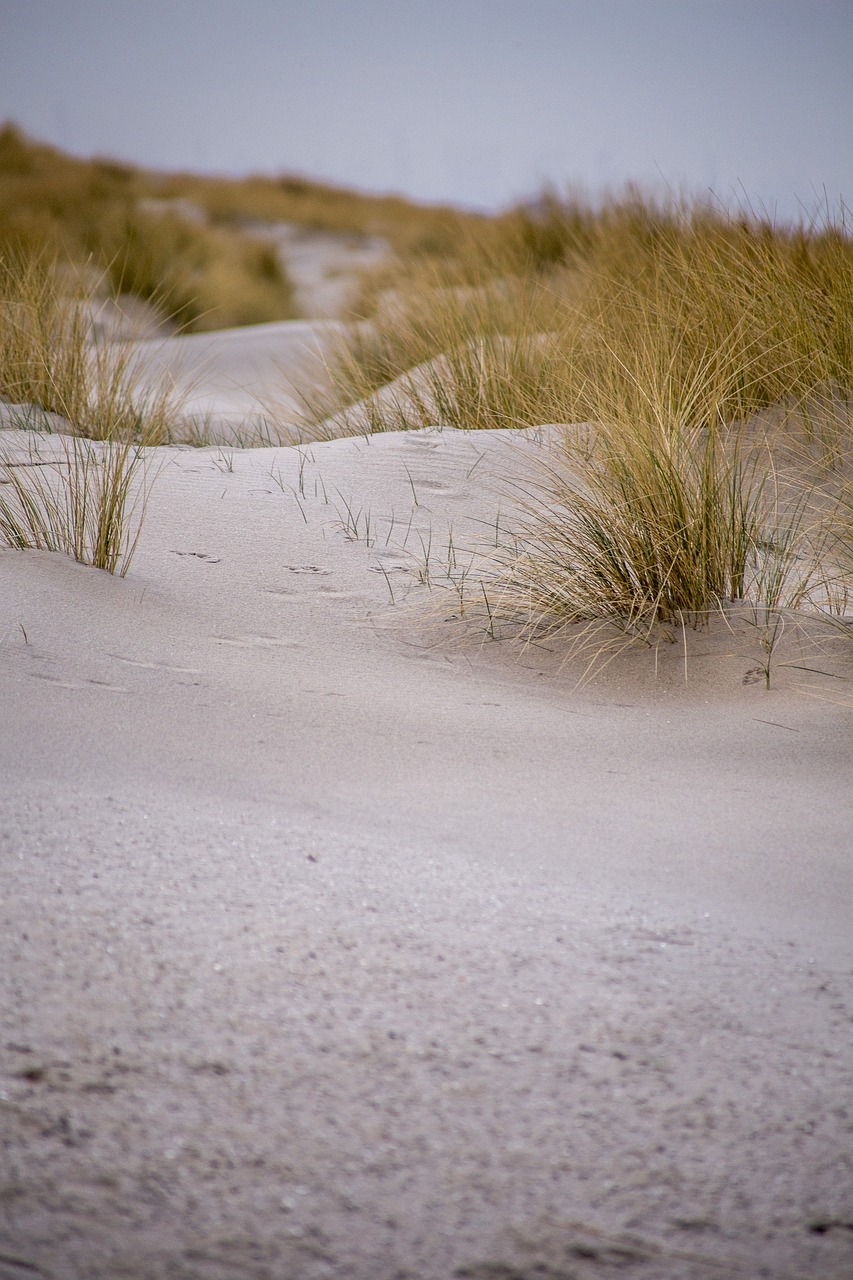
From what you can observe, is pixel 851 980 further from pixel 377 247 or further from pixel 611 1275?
pixel 377 247

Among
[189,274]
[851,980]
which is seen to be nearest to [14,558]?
[851,980]

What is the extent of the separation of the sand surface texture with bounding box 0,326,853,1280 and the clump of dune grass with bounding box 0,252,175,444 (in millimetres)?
1592

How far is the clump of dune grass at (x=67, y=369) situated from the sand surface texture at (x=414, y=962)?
1592mm

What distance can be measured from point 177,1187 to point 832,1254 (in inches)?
17.4

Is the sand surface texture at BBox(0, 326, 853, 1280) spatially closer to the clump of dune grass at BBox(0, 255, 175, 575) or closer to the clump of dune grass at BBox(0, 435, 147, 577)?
the clump of dune grass at BBox(0, 435, 147, 577)

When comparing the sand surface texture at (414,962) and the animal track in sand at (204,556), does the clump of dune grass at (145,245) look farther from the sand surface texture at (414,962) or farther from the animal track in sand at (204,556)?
the sand surface texture at (414,962)

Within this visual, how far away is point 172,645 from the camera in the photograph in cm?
169

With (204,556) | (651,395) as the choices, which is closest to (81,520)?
(204,556)

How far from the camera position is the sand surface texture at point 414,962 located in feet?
2.24

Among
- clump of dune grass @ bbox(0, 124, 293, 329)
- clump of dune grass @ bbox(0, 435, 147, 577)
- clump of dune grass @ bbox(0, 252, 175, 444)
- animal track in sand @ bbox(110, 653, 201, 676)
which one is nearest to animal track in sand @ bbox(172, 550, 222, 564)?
clump of dune grass @ bbox(0, 435, 147, 577)

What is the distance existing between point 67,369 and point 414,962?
2.84 m

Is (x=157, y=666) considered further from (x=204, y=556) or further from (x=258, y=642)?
(x=204, y=556)

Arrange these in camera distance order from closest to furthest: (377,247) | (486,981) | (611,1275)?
(611,1275), (486,981), (377,247)

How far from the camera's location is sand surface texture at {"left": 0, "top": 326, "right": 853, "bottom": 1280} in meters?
0.68
